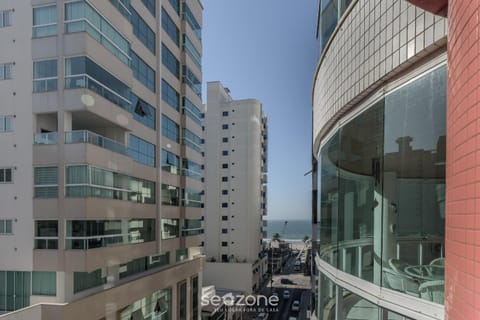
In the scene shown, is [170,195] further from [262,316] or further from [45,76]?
[262,316]

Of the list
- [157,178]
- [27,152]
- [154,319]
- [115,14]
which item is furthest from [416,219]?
[154,319]

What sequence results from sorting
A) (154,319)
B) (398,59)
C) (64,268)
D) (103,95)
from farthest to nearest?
(154,319), (103,95), (64,268), (398,59)

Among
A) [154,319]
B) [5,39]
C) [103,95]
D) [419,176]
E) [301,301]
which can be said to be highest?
[5,39]

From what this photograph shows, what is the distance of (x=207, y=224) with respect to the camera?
49094 millimetres

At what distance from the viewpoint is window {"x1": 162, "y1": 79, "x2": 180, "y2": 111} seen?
19953 millimetres

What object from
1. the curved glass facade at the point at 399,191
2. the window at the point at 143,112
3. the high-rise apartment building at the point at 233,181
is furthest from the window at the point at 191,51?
the high-rise apartment building at the point at 233,181

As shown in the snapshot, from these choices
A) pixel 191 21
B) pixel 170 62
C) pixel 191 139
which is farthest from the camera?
pixel 191 21

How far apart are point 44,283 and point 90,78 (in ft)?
25.6

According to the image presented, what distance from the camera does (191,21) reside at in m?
23.7

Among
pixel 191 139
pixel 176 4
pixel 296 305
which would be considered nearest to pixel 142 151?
pixel 191 139

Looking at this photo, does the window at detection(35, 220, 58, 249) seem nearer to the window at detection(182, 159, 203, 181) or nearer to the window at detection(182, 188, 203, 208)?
the window at detection(182, 188, 203, 208)

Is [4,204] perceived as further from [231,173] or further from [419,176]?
[231,173]

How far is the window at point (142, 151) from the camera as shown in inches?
648

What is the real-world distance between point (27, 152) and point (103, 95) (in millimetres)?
3519
